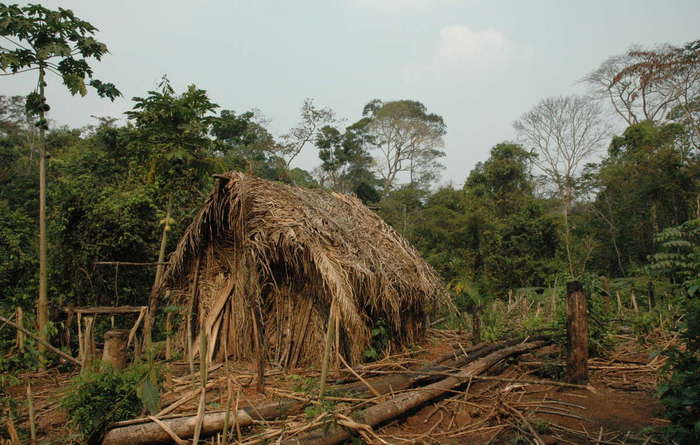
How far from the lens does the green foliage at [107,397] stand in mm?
3539

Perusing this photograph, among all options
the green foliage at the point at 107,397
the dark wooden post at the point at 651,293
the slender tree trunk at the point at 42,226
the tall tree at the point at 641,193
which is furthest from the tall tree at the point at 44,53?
the tall tree at the point at 641,193

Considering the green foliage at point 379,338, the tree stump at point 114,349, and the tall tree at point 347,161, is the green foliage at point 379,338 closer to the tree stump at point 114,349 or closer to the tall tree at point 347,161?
the tree stump at point 114,349

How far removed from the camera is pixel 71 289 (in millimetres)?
8859

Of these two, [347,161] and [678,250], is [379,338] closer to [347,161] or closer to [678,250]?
[678,250]

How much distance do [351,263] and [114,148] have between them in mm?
10413

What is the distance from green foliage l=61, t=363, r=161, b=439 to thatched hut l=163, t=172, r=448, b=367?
140 cm

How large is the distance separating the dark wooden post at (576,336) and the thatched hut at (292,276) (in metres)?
2.33

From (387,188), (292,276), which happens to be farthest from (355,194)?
(387,188)

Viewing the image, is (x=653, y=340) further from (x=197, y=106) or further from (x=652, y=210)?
(x=652, y=210)

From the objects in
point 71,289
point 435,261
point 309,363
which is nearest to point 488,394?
point 309,363

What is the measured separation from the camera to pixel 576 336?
512 cm

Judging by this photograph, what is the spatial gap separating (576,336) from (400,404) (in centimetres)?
239

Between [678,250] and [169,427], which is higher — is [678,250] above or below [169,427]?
above

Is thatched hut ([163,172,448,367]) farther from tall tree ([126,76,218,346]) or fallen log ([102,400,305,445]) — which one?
fallen log ([102,400,305,445])
